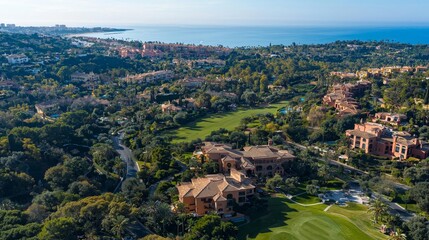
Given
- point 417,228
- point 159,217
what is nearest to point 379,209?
point 417,228

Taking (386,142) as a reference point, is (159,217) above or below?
below

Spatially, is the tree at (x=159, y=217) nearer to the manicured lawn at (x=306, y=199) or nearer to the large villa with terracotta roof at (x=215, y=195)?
the large villa with terracotta roof at (x=215, y=195)

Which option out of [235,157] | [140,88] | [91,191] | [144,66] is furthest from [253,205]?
[144,66]

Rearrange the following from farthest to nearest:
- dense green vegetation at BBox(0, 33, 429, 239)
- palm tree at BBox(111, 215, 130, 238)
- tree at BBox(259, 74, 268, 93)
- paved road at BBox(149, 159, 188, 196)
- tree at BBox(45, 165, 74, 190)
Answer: tree at BBox(259, 74, 268, 93) → paved road at BBox(149, 159, 188, 196) → tree at BBox(45, 165, 74, 190) → dense green vegetation at BBox(0, 33, 429, 239) → palm tree at BBox(111, 215, 130, 238)

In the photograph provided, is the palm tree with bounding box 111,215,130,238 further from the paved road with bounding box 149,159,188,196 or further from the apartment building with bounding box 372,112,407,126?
the apartment building with bounding box 372,112,407,126

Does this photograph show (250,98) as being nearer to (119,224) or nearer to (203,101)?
A: (203,101)

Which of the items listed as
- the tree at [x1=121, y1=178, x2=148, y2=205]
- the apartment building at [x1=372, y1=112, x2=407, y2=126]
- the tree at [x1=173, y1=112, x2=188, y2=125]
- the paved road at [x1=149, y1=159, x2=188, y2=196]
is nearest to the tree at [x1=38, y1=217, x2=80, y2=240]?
the tree at [x1=121, y1=178, x2=148, y2=205]

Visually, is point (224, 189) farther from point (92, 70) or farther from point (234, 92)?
point (92, 70)

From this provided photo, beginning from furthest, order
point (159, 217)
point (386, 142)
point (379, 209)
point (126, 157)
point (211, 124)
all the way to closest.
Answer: point (211, 124) → point (126, 157) → point (386, 142) → point (379, 209) → point (159, 217)
